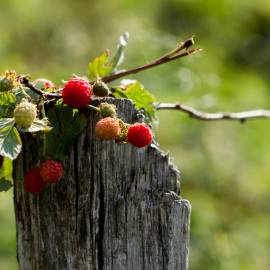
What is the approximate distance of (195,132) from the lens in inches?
261

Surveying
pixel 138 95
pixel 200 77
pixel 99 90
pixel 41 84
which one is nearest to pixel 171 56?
pixel 138 95

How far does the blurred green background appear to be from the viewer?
5703 millimetres

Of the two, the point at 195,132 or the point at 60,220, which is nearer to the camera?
the point at 60,220

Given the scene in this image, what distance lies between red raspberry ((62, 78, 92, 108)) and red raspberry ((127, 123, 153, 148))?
0.16 meters

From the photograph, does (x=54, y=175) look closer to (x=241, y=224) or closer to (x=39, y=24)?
(x=241, y=224)

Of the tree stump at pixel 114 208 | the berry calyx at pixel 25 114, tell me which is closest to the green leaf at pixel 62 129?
the tree stump at pixel 114 208

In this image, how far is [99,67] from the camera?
2814mm

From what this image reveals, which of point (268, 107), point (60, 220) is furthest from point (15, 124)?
point (268, 107)

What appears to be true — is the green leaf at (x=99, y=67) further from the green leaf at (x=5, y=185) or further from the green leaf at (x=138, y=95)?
the green leaf at (x=5, y=185)

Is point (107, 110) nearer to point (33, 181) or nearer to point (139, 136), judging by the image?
point (139, 136)

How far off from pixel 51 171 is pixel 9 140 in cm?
15

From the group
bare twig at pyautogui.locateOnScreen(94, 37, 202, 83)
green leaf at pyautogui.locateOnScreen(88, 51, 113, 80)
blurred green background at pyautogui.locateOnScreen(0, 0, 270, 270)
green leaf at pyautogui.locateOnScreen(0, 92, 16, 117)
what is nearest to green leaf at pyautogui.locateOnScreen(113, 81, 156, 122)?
bare twig at pyautogui.locateOnScreen(94, 37, 202, 83)

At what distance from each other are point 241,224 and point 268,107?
1167 mm

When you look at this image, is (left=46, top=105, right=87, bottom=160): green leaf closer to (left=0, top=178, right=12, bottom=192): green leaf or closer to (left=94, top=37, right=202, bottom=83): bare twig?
(left=0, top=178, right=12, bottom=192): green leaf
